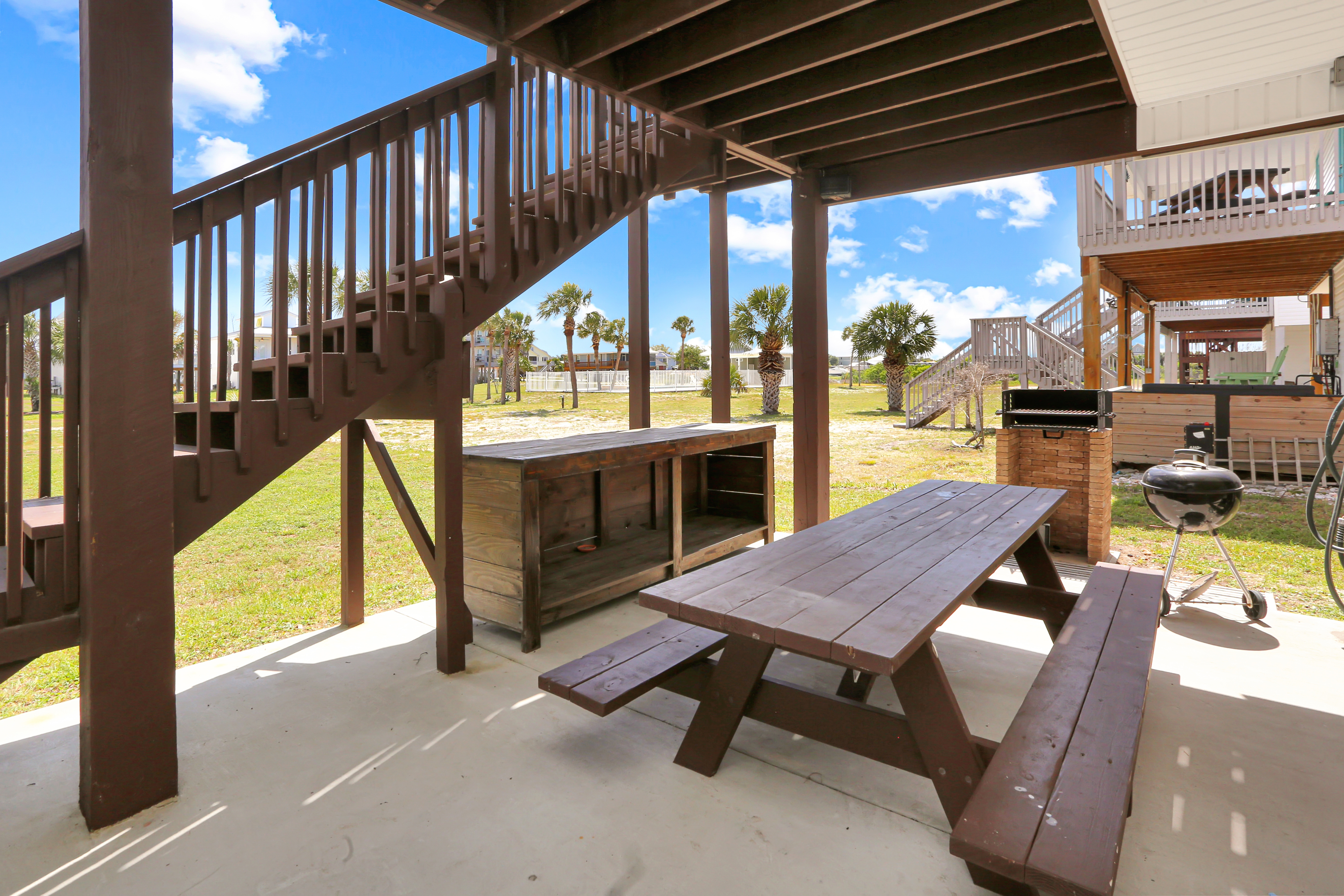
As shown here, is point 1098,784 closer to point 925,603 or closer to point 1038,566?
point 925,603

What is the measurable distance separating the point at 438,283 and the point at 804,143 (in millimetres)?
3191

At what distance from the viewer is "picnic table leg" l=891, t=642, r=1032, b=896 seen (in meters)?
1.70

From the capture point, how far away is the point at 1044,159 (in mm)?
4465

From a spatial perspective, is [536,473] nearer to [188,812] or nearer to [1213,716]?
[188,812]

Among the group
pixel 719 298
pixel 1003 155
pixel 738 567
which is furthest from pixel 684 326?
pixel 738 567

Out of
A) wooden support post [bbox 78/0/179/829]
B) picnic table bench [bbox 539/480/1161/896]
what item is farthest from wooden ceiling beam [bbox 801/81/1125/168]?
wooden support post [bbox 78/0/179/829]

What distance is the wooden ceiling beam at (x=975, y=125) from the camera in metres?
4.07

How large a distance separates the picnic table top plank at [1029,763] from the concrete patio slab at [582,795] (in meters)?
0.39

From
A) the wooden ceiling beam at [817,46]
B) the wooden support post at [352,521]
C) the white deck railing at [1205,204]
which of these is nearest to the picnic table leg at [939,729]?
the wooden support post at [352,521]

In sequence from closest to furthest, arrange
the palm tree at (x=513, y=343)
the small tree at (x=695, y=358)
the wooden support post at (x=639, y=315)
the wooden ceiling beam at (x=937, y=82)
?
1. the wooden ceiling beam at (x=937, y=82)
2. the wooden support post at (x=639, y=315)
3. the palm tree at (x=513, y=343)
4. the small tree at (x=695, y=358)

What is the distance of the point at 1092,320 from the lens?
8.07 metres

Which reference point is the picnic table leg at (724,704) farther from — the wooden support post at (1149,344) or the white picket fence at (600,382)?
the white picket fence at (600,382)

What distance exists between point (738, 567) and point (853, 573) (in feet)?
1.18

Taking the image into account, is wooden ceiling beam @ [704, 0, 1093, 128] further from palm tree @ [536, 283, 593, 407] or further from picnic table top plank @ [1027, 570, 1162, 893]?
palm tree @ [536, 283, 593, 407]
